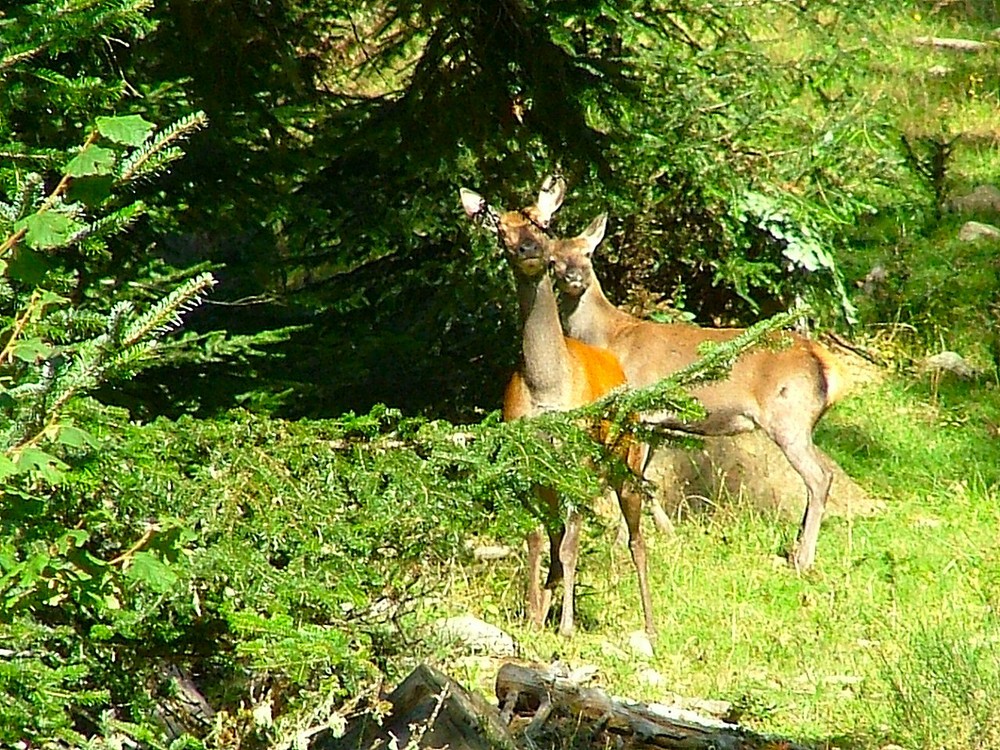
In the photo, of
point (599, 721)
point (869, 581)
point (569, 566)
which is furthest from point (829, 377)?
point (599, 721)

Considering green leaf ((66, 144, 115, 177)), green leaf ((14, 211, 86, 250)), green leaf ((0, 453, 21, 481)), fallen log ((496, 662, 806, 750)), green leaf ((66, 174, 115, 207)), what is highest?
green leaf ((66, 144, 115, 177))

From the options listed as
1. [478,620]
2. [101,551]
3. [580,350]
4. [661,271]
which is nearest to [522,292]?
[580,350]

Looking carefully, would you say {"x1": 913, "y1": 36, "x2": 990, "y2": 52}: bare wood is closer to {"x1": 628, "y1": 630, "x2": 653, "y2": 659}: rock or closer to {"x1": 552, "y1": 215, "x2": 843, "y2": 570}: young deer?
{"x1": 552, "y1": 215, "x2": 843, "y2": 570}: young deer

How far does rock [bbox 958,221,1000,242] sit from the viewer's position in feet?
41.3

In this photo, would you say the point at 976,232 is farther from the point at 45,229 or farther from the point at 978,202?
the point at 45,229

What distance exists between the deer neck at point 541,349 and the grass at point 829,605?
742 millimetres

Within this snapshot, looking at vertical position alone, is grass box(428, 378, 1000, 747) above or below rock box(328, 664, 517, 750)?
below

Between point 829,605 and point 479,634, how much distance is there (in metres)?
1.73

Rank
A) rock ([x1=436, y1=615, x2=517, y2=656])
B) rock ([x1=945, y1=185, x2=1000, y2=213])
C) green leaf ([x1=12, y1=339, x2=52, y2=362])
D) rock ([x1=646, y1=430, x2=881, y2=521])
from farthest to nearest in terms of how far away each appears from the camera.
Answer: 1. rock ([x1=945, y1=185, x2=1000, y2=213])
2. rock ([x1=646, y1=430, x2=881, y2=521])
3. rock ([x1=436, y1=615, x2=517, y2=656])
4. green leaf ([x1=12, y1=339, x2=52, y2=362])

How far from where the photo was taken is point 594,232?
8203mm

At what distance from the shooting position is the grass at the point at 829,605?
5.59 metres

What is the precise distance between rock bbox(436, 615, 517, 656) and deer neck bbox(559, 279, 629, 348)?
2482 mm

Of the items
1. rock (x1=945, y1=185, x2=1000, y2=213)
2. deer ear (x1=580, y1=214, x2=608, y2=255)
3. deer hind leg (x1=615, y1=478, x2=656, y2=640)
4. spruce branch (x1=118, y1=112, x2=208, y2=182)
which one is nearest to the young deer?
deer ear (x1=580, y1=214, x2=608, y2=255)

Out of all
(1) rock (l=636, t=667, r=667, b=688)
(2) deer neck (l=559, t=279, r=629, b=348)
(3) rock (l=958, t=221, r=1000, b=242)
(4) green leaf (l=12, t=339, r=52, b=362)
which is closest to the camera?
(4) green leaf (l=12, t=339, r=52, b=362)
